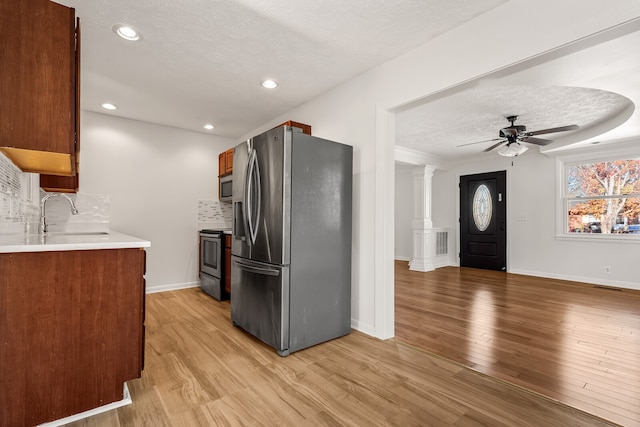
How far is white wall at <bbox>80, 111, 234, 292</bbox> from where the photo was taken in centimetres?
403

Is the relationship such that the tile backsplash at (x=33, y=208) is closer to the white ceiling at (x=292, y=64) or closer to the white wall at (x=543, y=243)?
the white ceiling at (x=292, y=64)

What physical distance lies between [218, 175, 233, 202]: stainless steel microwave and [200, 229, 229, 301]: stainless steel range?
2.09ft

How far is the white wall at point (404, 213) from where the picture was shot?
7895 mm

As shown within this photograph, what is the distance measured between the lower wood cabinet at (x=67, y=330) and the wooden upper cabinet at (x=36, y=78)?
564 mm

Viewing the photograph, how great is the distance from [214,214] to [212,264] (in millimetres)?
1099

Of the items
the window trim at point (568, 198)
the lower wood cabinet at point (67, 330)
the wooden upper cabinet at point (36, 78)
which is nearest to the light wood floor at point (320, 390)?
the lower wood cabinet at point (67, 330)

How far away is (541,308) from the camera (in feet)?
12.1

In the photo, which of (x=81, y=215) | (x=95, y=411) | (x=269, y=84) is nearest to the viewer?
(x=95, y=411)

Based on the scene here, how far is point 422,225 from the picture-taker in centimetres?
655

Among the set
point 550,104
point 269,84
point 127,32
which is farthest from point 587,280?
point 127,32

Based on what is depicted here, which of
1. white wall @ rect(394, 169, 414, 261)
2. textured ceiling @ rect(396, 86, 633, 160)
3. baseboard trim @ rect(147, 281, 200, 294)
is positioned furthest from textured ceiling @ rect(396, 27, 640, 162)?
baseboard trim @ rect(147, 281, 200, 294)

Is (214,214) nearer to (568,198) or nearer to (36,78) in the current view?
(36,78)

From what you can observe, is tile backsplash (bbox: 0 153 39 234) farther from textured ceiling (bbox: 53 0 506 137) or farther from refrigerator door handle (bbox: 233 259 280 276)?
refrigerator door handle (bbox: 233 259 280 276)

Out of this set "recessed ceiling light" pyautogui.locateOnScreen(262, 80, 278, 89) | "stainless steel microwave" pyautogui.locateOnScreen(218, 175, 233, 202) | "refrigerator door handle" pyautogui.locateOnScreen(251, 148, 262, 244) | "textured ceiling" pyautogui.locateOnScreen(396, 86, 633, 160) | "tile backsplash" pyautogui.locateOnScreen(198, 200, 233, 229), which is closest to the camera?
"refrigerator door handle" pyautogui.locateOnScreen(251, 148, 262, 244)
